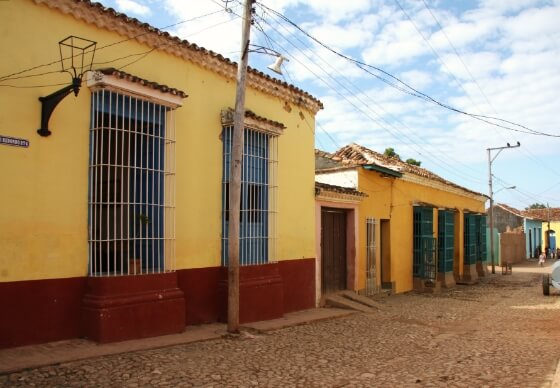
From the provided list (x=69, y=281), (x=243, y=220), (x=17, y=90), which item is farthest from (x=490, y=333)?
(x=17, y=90)

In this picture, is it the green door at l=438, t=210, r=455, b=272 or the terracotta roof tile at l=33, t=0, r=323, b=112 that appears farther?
the green door at l=438, t=210, r=455, b=272

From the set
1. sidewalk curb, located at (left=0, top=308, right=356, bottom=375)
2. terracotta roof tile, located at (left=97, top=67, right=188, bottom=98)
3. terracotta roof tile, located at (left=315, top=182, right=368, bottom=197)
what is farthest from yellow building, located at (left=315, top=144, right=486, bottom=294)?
terracotta roof tile, located at (left=97, top=67, right=188, bottom=98)

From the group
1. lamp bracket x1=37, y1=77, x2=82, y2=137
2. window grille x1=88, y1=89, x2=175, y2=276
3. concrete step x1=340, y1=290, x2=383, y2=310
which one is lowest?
concrete step x1=340, y1=290, x2=383, y2=310

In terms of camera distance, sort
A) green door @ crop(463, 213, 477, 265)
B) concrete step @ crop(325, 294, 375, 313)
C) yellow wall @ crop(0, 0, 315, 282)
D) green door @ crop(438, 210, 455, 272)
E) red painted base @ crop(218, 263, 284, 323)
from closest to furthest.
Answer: yellow wall @ crop(0, 0, 315, 282) → red painted base @ crop(218, 263, 284, 323) → concrete step @ crop(325, 294, 375, 313) → green door @ crop(438, 210, 455, 272) → green door @ crop(463, 213, 477, 265)

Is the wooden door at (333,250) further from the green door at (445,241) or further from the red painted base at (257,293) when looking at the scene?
the green door at (445,241)

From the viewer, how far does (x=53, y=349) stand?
224 inches

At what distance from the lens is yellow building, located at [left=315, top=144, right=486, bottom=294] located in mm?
12891

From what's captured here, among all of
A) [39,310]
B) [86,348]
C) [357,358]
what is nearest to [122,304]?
[86,348]

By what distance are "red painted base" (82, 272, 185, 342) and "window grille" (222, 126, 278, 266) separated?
1.47 m

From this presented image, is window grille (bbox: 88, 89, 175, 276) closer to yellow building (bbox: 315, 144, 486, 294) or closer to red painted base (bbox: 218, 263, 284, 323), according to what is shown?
red painted base (bbox: 218, 263, 284, 323)

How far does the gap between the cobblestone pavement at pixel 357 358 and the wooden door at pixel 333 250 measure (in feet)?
4.94

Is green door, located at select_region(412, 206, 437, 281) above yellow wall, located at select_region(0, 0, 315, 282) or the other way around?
the other way around

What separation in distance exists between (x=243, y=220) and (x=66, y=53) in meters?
3.82

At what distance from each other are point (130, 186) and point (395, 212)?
9263mm
